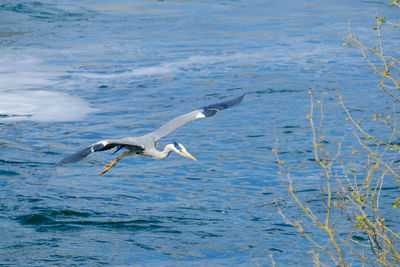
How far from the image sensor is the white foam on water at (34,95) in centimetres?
1357

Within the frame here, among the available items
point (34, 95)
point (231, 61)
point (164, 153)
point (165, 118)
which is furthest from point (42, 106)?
point (164, 153)

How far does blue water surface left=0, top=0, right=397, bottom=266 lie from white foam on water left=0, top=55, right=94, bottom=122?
0.06m

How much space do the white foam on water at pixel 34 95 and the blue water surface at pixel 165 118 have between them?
57mm

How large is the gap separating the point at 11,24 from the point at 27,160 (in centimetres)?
1073

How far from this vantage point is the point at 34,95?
14.8 meters

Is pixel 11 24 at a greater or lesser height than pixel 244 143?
greater

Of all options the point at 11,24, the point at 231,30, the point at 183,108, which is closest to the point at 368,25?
the point at 231,30

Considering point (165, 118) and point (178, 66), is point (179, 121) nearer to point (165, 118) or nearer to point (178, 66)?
point (165, 118)

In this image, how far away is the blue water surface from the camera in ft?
27.7

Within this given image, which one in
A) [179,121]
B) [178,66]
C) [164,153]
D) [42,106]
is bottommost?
[42,106]

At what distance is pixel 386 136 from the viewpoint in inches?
480

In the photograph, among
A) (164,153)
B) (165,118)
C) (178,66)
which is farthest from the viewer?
(178,66)

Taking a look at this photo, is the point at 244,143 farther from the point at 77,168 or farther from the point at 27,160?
the point at 27,160

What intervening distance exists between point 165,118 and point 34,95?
3213 millimetres
